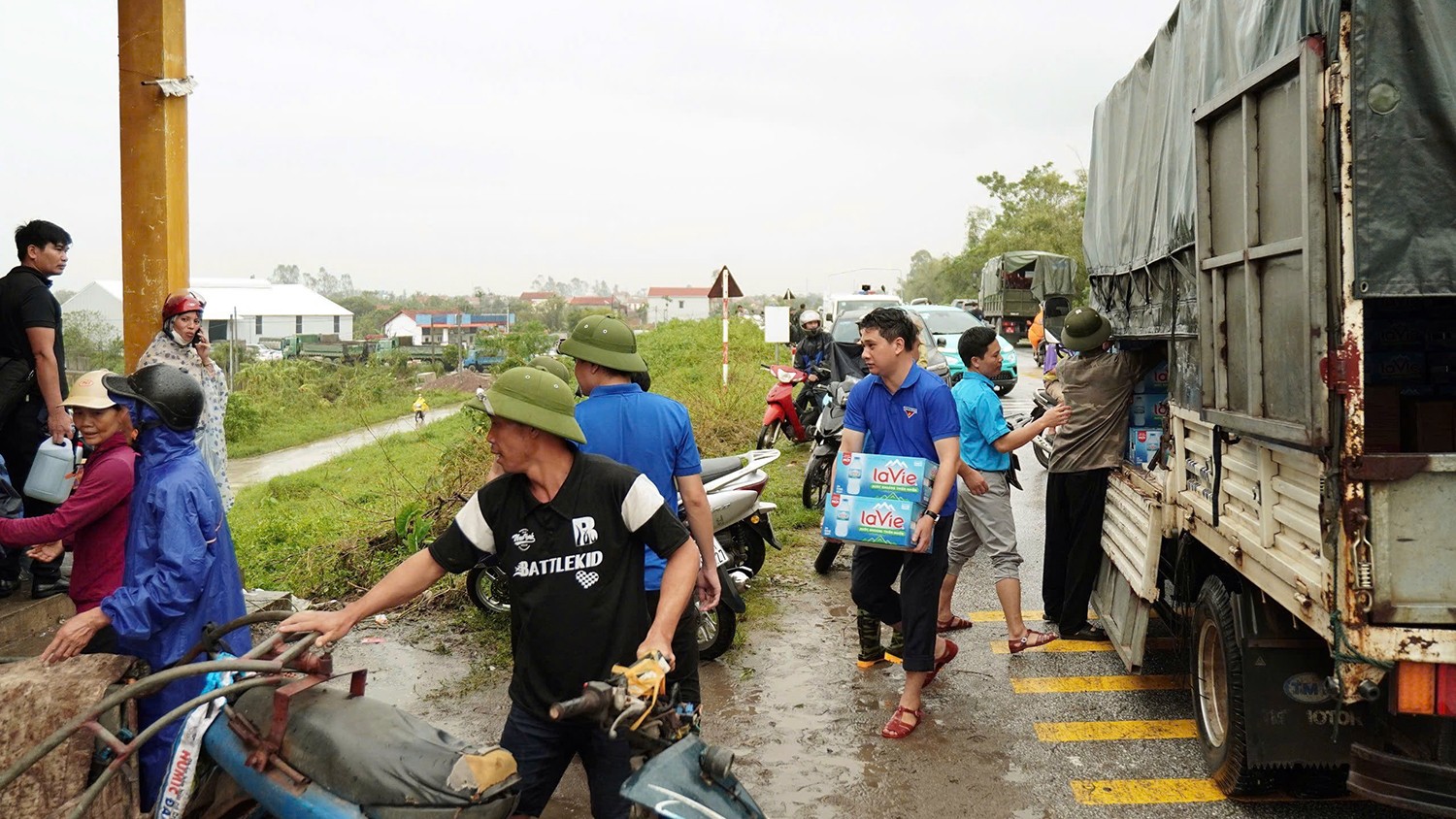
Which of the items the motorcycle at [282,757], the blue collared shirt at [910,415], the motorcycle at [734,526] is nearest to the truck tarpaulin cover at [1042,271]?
the motorcycle at [734,526]

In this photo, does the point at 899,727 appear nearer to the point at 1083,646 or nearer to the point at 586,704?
the point at 1083,646

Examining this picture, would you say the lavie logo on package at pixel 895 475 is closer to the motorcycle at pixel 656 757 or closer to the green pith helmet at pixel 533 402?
the green pith helmet at pixel 533 402

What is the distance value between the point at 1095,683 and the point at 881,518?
158 cm

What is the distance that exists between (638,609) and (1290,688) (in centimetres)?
227

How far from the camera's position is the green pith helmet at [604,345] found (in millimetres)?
4129

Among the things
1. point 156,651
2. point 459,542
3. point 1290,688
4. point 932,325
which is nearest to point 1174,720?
point 1290,688

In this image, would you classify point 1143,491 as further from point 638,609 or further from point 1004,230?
point 1004,230

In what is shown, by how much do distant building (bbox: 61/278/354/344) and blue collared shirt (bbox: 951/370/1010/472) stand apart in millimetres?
54660

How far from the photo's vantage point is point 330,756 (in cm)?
275

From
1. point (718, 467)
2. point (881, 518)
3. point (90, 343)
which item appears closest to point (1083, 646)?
point (881, 518)

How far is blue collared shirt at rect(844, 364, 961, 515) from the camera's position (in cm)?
502

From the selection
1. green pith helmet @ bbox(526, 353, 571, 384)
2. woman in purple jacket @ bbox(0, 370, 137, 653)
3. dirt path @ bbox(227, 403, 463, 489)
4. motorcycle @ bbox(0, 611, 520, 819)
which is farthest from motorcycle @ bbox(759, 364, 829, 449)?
dirt path @ bbox(227, 403, 463, 489)

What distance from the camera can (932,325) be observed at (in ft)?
67.6

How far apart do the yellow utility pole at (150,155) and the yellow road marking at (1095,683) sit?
478cm
